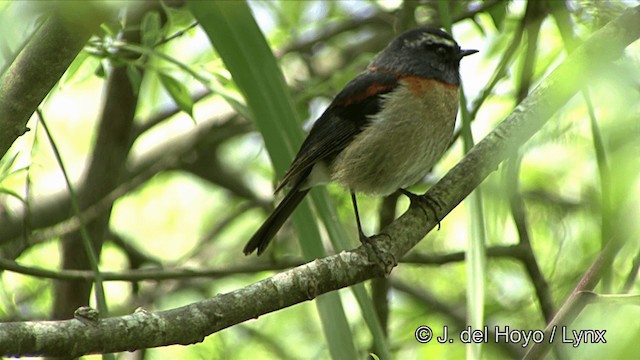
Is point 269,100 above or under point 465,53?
under

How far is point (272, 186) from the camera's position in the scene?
5227mm

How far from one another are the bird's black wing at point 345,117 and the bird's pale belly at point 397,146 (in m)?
0.05

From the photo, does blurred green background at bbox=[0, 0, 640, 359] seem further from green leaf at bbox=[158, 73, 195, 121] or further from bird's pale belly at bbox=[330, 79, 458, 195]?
bird's pale belly at bbox=[330, 79, 458, 195]

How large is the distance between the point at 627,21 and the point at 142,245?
175 inches

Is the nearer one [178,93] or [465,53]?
[178,93]

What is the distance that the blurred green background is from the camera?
4098mm

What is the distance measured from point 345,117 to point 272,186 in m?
1.23

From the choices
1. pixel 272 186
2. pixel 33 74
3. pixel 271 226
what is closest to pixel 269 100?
pixel 33 74

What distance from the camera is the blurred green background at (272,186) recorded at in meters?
4.10

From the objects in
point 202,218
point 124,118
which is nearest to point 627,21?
point 124,118

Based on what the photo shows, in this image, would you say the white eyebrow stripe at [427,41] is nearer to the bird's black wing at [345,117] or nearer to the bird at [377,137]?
the bird at [377,137]

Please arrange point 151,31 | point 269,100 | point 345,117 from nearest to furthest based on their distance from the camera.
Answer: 1. point 269,100
2. point 151,31
3. point 345,117

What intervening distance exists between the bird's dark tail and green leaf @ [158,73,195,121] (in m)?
0.83

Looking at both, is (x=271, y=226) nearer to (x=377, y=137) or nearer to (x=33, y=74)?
(x=377, y=137)
